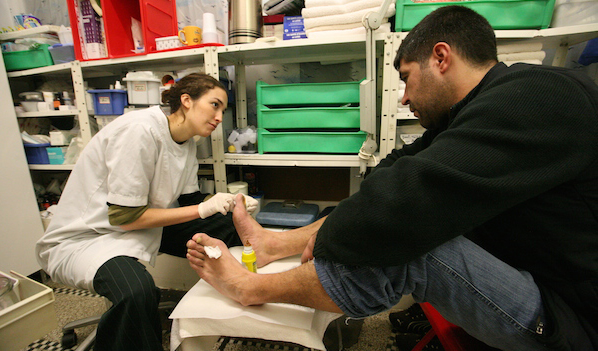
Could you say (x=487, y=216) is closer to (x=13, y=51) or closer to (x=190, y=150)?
(x=190, y=150)

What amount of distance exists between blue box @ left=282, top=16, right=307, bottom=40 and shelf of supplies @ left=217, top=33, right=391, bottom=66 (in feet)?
0.19

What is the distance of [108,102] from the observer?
4.45ft

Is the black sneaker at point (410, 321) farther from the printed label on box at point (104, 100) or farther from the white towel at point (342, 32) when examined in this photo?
the printed label on box at point (104, 100)

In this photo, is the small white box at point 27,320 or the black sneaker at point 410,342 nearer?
the small white box at point 27,320

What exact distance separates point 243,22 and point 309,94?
0.45 meters

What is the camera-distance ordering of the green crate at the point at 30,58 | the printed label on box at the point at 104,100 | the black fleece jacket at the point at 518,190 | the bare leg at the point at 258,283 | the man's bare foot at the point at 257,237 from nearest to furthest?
the black fleece jacket at the point at 518,190 < the bare leg at the point at 258,283 < the man's bare foot at the point at 257,237 < the printed label on box at the point at 104,100 < the green crate at the point at 30,58

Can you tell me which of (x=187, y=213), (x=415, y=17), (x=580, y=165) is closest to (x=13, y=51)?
(x=187, y=213)

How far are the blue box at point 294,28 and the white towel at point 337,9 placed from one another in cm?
10

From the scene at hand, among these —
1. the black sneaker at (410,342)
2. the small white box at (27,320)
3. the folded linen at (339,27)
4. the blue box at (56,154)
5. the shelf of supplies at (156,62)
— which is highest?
the folded linen at (339,27)

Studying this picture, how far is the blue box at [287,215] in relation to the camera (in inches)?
51.8

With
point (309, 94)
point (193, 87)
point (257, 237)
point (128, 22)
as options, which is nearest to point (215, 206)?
point (257, 237)

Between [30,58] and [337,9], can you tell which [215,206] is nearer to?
[337,9]

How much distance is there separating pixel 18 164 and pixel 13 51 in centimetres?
61

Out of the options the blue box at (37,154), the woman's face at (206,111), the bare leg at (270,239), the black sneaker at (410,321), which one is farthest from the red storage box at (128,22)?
the black sneaker at (410,321)
